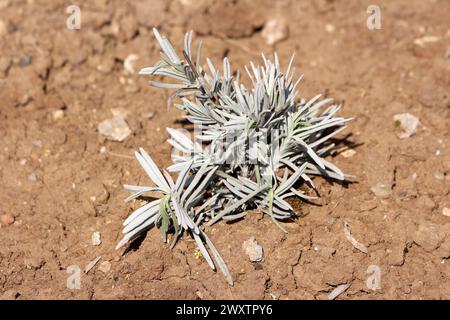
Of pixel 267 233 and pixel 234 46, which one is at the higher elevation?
pixel 234 46

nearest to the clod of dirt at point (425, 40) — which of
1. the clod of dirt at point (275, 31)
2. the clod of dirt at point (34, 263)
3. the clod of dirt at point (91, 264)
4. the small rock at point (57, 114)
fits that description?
the clod of dirt at point (275, 31)

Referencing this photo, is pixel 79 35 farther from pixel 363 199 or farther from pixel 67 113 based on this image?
pixel 363 199

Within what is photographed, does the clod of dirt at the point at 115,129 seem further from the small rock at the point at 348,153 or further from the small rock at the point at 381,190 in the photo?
the small rock at the point at 381,190

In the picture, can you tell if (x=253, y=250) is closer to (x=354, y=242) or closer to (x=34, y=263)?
(x=354, y=242)

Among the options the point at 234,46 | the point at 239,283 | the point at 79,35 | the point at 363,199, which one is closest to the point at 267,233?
the point at 239,283

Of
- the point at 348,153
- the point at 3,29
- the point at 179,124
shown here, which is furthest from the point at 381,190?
the point at 3,29

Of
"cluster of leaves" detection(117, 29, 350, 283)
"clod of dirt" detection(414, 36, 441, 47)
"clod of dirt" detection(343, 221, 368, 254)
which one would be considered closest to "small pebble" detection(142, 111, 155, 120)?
"cluster of leaves" detection(117, 29, 350, 283)

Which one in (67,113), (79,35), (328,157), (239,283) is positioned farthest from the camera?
Result: (79,35)
